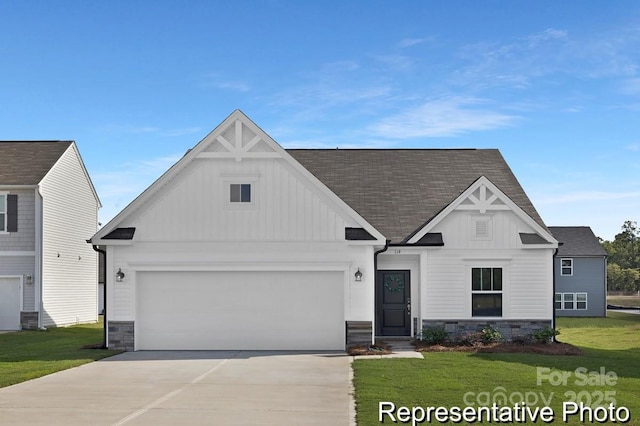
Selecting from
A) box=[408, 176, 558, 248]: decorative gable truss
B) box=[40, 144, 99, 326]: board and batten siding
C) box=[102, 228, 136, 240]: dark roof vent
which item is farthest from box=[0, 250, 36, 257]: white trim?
box=[408, 176, 558, 248]: decorative gable truss

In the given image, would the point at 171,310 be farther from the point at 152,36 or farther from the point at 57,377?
the point at 152,36

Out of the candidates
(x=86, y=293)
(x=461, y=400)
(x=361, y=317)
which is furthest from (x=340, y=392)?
(x=86, y=293)

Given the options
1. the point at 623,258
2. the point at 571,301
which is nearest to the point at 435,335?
the point at 571,301

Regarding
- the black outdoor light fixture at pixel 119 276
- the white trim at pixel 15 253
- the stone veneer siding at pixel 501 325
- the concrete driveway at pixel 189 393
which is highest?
the white trim at pixel 15 253

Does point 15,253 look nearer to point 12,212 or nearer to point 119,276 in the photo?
point 12,212

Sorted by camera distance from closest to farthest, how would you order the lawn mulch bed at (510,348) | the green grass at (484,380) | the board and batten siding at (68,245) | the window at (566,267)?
the green grass at (484,380) < the lawn mulch bed at (510,348) < the board and batten siding at (68,245) < the window at (566,267)

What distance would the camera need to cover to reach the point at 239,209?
2062 centimetres

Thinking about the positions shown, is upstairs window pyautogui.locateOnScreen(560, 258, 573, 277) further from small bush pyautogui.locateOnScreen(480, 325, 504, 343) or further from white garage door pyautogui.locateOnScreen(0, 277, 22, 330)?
white garage door pyautogui.locateOnScreen(0, 277, 22, 330)

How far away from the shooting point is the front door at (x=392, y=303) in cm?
2303

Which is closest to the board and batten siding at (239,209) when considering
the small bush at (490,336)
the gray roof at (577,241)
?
the small bush at (490,336)

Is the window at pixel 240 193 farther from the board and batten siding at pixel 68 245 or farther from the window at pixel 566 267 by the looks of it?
the window at pixel 566 267

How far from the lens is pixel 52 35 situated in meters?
23.9

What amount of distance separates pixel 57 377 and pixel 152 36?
1107cm

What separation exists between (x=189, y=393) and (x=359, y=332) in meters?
7.64
